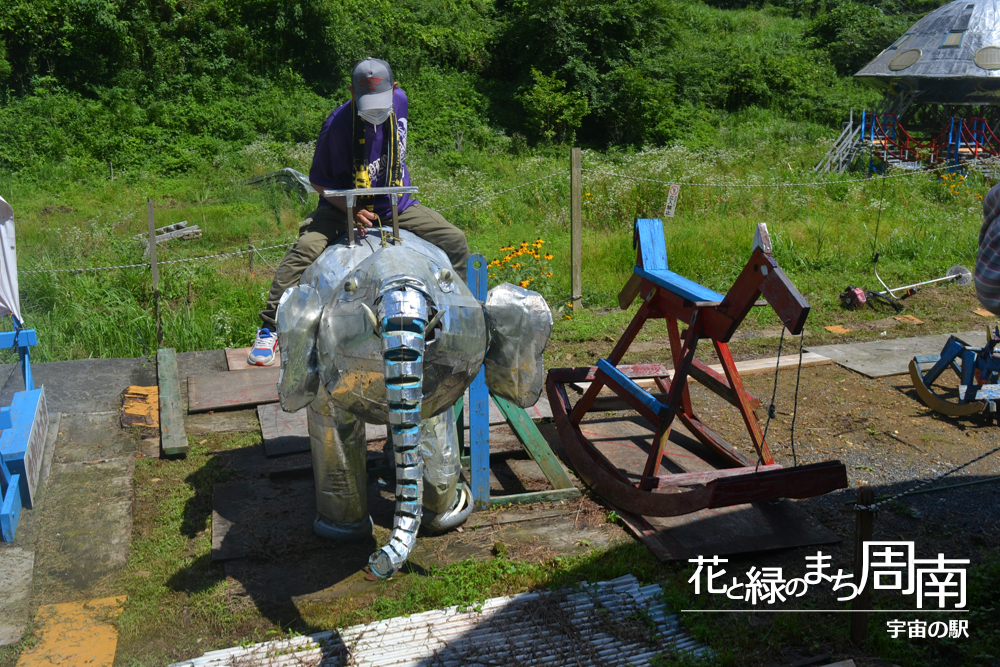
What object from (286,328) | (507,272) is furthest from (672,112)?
(286,328)

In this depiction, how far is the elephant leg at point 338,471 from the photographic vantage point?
3.80 metres

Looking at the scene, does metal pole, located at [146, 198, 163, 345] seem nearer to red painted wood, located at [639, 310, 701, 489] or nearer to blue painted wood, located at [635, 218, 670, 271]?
blue painted wood, located at [635, 218, 670, 271]

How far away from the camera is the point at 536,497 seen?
4734 millimetres

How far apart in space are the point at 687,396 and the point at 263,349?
3336 millimetres

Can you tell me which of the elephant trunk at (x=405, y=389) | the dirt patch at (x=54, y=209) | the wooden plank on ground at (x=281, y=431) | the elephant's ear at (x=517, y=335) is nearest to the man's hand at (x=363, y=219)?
the elephant's ear at (x=517, y=335)

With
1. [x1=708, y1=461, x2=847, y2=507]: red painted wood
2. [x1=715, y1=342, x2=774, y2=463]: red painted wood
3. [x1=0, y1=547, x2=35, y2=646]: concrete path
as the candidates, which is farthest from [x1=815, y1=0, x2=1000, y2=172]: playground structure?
[x1=0, y1=547, x2=35, y2=646]: concrete path

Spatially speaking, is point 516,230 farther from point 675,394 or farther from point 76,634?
point 76,634

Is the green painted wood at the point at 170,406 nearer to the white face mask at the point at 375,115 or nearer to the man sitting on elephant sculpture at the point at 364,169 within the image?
the man sitting on elephant sculpture at the point at 364,169

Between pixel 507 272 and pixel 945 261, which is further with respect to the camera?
pixel 945 261

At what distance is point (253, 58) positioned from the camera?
60.5 ft

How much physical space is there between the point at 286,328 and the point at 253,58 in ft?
55.6

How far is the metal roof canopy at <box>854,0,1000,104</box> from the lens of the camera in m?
14.5

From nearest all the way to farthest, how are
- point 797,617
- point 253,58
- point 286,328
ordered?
point 286,328 < point 797,617 < point 253,58

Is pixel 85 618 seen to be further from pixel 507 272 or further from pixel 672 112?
pixel 672 112
